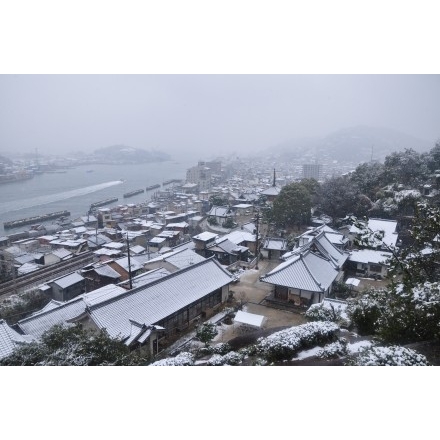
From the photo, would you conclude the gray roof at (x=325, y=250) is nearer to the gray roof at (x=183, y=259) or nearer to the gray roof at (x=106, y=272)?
the gray roof at (x=183, y=259)

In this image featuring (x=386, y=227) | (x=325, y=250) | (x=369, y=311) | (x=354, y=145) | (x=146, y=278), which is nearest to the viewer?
(x=369, y=311)

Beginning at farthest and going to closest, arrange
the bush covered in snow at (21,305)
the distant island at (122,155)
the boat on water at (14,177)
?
the distant island at (122,155) → the boat on water at (14,177) → the bush covered in snow at (21,305)

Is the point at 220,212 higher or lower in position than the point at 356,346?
lower

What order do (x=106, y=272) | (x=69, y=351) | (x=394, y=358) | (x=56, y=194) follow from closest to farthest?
(x=394, y=358) < (x=69, y=351) < (x=106, y=272) < (x=56, y=194)

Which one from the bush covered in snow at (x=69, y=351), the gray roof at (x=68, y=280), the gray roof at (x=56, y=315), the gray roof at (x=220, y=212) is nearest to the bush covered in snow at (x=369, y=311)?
the bush covered in snow at (x=69, y=351)

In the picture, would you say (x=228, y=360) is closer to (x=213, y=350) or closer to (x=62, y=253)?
(x=213, y=350)

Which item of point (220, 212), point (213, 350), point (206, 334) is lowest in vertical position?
point (220, 212)

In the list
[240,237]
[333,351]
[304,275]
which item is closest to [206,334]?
[333,351]
